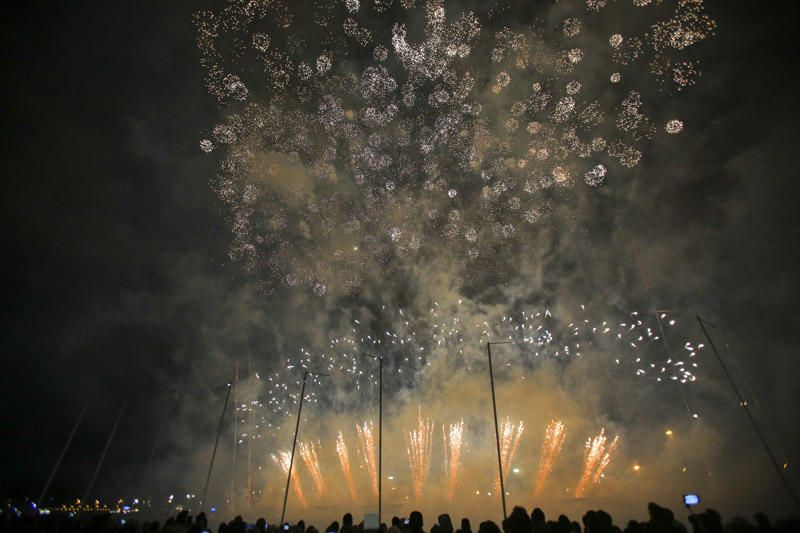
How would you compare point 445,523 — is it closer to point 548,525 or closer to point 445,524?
point 445,524

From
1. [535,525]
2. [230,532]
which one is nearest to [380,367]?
[230,532]

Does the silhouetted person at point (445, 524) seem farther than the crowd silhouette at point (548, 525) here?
Yes

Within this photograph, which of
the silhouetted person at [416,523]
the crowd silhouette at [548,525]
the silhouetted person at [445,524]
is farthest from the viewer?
the silhouetted person at [416,523]

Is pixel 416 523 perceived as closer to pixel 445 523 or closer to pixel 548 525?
pixel 445 523

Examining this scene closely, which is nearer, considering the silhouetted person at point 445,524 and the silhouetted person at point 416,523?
the silhouetted person at point 445,524

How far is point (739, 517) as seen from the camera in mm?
9273

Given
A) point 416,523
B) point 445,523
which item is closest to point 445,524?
point 445,523

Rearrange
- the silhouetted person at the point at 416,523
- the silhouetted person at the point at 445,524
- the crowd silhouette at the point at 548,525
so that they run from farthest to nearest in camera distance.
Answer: the silhouetted person at the point at 416,523 → the silhouetted person at the point at 445,524 → the crowd silhouette at the point at 548,525

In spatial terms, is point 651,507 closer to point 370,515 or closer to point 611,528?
point 611,528

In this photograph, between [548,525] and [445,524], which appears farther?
[445,524]

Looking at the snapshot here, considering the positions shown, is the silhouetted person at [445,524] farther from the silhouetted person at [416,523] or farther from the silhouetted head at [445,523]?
the silhouetted person at [416,523]

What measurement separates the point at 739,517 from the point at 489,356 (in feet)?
74.9

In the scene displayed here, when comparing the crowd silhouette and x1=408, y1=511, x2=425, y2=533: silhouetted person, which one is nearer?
the crowd silhouette

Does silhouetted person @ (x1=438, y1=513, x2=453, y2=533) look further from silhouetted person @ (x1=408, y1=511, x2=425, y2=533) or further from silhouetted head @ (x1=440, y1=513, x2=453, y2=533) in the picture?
silhouetted person @ (x1=408, y1=511, x2=425, y2=533)
